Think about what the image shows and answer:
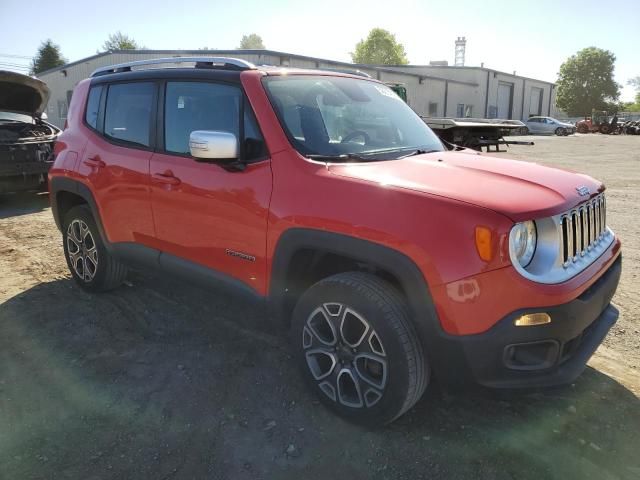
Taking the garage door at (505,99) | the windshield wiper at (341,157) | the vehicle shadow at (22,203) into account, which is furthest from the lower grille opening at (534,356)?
the garage door at (505,99)

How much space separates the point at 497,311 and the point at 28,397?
2.66 metres

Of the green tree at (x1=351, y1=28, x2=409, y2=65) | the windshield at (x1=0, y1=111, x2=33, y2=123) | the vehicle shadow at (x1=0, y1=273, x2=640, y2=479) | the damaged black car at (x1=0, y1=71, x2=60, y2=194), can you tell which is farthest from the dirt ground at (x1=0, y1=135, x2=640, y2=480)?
the green tree at (x1=351, y1=28, x2=409, y2=65)

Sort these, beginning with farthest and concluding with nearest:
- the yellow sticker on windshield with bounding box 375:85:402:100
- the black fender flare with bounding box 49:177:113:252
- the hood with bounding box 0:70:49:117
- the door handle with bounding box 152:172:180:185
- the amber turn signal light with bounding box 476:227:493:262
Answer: the hood with bounding box 0:70:49:117, the black fender flare with bounding box 49:177:113:252, the yellow sticker on windshield with bounding box 375:85:402:100, the door handle with bounding box 152:172:180:185, the amber turn signal light with bounding box 476:227:493:262

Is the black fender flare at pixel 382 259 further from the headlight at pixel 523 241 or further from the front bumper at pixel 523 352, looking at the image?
the headlight at pixel 523 241

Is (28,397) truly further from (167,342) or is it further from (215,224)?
(215,224)

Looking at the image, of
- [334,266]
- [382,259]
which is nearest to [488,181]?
[382,259]

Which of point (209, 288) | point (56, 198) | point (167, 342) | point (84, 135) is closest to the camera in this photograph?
point (209, 288)

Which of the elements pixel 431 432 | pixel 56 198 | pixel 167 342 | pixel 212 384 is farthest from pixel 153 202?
pixel 431 432

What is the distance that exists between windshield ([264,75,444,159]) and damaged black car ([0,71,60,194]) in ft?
21.8

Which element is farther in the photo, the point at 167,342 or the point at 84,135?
the point at 84,135

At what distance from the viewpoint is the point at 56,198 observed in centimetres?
463

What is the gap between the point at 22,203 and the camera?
29.3 feet

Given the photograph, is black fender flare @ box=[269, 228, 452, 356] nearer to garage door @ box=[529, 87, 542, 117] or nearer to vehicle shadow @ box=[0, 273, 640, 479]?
vehicle shadow @ box=[0, 273, 640, 479]

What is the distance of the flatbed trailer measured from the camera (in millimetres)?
10633
